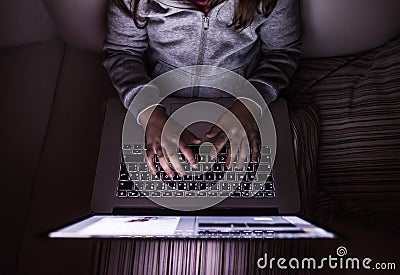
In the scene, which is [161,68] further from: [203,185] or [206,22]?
[203,185]

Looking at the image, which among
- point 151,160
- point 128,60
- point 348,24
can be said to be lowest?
point 151,160

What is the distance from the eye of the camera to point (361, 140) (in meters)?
0.79

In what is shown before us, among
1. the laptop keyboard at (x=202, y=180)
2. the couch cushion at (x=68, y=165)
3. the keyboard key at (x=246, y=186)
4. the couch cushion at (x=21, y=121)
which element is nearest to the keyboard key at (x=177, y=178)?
the laptop keyboard at (x=202, y=180)

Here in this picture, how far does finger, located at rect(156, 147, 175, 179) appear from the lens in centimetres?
69

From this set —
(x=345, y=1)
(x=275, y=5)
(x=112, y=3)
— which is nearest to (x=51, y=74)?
(x=112, y=3)

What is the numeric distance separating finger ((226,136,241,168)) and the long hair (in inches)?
7.3

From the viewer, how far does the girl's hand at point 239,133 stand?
0.71 m

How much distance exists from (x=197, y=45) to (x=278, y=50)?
6.5 inches

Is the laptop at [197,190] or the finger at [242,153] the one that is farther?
the finger at [242,153]

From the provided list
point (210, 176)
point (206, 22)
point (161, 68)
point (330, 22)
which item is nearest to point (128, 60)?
point (161, 68)

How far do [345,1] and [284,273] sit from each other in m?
0.50

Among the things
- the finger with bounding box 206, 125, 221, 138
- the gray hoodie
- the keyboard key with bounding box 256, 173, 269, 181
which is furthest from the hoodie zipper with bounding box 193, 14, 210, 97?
the keyboard key with bounding box 256, 173, 269, 181

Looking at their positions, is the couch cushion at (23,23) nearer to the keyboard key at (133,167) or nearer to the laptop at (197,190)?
the laptop at (197,190)

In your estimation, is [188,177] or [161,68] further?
[161,68]
